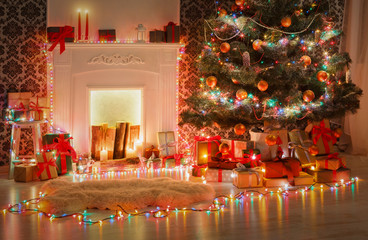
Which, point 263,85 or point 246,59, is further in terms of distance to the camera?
point 246,59

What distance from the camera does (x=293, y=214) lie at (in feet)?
9.21

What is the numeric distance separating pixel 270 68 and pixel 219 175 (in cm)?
118

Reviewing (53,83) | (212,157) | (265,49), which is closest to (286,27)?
(265,49)

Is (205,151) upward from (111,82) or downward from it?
downward

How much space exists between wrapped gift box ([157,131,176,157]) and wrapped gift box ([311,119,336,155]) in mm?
1619

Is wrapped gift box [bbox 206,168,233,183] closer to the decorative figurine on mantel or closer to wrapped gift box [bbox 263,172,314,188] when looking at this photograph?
wrapped gift box [bbox 263,172,314,188]

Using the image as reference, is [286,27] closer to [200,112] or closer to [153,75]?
[200,112]

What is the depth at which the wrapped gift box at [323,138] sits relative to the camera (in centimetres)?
418

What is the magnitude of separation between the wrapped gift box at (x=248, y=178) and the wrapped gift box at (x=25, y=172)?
2031 mm

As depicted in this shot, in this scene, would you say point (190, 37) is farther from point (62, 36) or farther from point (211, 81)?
point (62, 36)

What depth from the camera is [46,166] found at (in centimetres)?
390

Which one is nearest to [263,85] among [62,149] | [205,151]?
[205,151]

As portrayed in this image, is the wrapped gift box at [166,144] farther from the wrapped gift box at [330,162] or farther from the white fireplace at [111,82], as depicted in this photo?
the wrapped gift box at [330,162]

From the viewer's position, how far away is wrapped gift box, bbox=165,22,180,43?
463 cm
